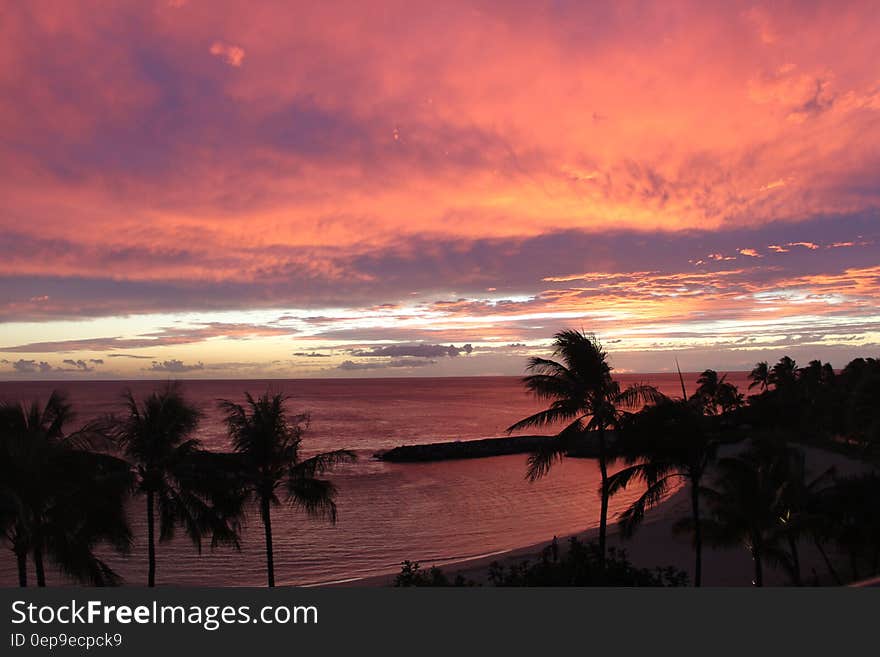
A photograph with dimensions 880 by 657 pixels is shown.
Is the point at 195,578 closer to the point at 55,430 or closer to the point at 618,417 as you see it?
the point at 55,430

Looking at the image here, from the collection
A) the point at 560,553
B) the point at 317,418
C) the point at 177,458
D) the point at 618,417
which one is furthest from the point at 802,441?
the point at 317,418

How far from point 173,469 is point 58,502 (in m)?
3.80

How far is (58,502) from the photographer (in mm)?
14320

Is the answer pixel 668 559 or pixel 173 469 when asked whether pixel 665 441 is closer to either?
pixel 668 559

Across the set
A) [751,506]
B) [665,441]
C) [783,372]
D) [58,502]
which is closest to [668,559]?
[751,506]

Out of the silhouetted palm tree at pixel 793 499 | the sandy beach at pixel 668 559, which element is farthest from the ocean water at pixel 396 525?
the silhouetted palm tree at pixel 793 499

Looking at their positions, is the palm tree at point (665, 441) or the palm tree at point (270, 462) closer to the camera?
the palm tree at point (665, 441)

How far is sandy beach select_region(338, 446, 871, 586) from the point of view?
79.9 feet

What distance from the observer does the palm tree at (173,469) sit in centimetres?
1775

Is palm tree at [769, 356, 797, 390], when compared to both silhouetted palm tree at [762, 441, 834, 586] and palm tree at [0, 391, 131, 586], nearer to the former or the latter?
silhouetted palm tree at [762, 441, 834, 586]

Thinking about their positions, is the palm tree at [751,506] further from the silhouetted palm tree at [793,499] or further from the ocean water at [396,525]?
the ocean water at [396,525]

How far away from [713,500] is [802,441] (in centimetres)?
4476

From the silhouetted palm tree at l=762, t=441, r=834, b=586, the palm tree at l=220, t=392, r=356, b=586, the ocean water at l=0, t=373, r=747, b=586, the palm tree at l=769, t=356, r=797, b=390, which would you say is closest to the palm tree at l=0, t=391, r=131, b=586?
the palm tree at l=220, t=392, r=356, b=586

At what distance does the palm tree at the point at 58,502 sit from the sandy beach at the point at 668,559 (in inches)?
497
